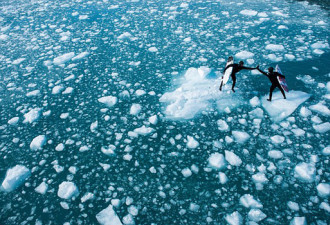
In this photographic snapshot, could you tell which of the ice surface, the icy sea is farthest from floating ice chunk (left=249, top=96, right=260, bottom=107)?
the ice surface

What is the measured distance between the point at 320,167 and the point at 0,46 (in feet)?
17.2

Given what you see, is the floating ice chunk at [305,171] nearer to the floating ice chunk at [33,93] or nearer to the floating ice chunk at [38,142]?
the floating ice chunk at [38,142]

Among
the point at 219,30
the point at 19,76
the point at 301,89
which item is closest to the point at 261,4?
the point at 219,30

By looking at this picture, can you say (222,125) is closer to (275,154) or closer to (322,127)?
(275,154)

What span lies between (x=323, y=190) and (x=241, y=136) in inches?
27.9

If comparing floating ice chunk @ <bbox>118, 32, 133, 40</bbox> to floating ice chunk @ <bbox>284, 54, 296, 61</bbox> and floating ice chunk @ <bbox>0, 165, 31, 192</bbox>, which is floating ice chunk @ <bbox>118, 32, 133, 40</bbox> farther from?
floating ice chunk @ <bbox>0, 165, 31, 192</bbox>

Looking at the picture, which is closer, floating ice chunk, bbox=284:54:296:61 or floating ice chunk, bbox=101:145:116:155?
floating ice chunk, bbox=101:145:116:155

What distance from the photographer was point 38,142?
2059 mm

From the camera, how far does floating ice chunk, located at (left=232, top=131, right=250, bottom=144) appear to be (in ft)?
6.34

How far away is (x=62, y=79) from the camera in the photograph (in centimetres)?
292

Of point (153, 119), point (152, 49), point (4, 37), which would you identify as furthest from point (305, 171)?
point (4, 37)

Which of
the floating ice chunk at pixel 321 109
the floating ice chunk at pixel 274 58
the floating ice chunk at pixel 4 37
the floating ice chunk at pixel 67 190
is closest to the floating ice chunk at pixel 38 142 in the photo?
the floating ice chunk at pixel 67 190

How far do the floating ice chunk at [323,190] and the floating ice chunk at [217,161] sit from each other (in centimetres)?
69

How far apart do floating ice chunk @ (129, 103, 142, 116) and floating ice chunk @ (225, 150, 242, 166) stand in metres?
1.03
